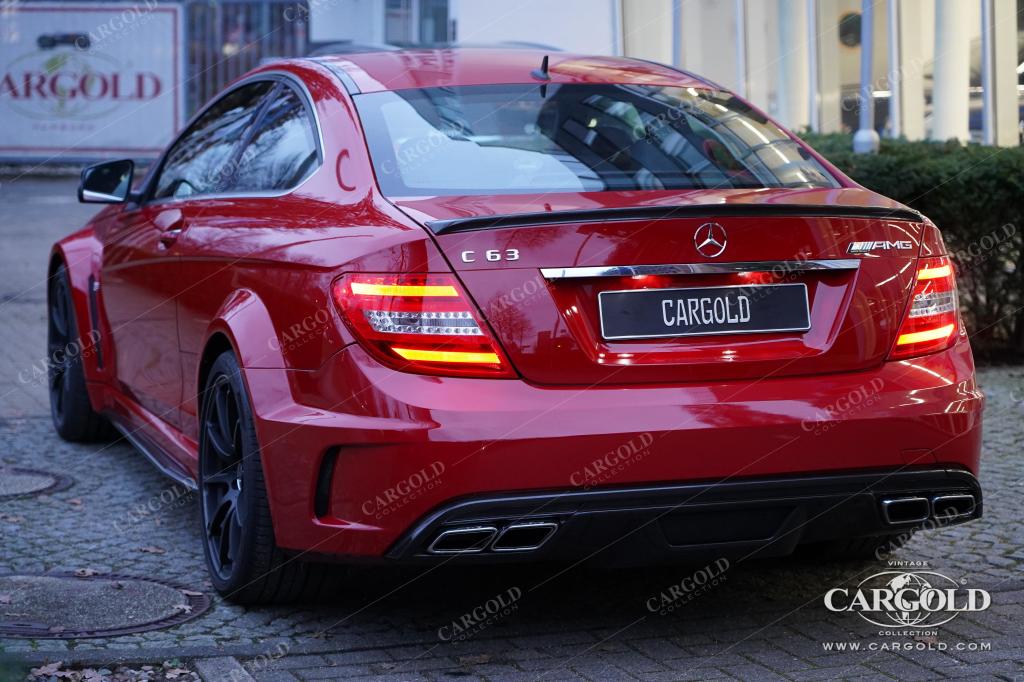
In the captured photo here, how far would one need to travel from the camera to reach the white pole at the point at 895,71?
13.9 m

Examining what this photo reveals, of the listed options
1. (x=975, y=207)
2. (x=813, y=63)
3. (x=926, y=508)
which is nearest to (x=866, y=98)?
(x=975, y=207)

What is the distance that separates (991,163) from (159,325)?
4927 millimetres

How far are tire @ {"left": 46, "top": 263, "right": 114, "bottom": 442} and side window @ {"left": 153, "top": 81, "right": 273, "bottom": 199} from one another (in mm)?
1037

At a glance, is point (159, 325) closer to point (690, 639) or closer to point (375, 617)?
point (375, 617)

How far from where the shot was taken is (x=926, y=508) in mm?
3992

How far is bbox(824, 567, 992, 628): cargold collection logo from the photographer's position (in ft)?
14.4

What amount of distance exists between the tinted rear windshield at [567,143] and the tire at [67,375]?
2.82 metres

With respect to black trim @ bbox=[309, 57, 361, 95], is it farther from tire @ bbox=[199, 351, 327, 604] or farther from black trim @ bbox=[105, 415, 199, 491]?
black trim @ bbox=[105, 415, 199, 491]

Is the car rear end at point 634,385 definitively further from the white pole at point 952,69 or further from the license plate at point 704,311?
the white pole at point 952,69

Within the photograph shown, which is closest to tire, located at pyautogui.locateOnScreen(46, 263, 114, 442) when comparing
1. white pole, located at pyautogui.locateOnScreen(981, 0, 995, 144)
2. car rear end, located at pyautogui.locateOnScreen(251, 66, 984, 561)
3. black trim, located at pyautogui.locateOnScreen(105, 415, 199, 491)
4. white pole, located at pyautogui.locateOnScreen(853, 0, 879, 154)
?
black trim, located at pyautogui.locateOnScreen(105, 415, 199, 491)

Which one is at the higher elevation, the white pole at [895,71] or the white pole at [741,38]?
the white pole at [741,38]

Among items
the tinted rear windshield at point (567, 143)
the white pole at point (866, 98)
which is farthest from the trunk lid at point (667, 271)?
the white pole at point (866, 98)

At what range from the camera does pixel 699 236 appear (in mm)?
3801

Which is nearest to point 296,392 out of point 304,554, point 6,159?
point 304,554
